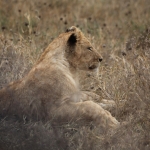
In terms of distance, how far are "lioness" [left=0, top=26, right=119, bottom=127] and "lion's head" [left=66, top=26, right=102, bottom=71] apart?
1cm

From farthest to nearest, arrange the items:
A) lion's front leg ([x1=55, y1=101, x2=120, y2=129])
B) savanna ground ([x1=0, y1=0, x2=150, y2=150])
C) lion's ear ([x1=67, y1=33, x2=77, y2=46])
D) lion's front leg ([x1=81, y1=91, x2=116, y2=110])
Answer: lion's front leg ([x1=81, y1=91, x2=116, y2=110]) < lion's ear ([x1=67, y1=33, x2=77, y2=46]) < lion's front leg ([x1=55, y1=101, x2=120, y2=129]) < savanna ground ([x1=0, y1=0, x2=150, y2=150])

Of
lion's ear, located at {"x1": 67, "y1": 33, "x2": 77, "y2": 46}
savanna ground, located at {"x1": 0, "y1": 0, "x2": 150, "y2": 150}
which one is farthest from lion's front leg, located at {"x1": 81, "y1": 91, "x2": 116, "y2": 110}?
lion's ear, located at {"x1": 67, "y1": 33, "x2": 77, "y2": 46}

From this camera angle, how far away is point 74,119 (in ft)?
18.9

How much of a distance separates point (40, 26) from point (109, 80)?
4254mm

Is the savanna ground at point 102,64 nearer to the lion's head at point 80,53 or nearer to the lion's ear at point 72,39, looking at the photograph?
the lion's head at point 80,53

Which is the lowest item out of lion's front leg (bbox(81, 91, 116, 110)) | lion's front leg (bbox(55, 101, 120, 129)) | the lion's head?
lion's front leg (bbox(55, 101, 120, 129))

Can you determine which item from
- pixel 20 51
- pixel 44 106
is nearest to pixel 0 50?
pixel 20 51

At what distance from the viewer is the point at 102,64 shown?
807 cm

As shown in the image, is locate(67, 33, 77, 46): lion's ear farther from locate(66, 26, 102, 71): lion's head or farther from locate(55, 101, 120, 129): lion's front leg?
locate(55, 101, 120, 129): lion's front leg

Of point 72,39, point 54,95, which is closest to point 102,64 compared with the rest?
point 72,39

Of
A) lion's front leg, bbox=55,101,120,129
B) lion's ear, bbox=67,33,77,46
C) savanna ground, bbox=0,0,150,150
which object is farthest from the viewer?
lion's ear, bbox=67,33,77,46

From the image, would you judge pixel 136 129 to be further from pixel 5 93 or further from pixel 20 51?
pixel 20 51

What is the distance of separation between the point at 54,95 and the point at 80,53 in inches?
28.3

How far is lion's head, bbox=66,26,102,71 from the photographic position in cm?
626
